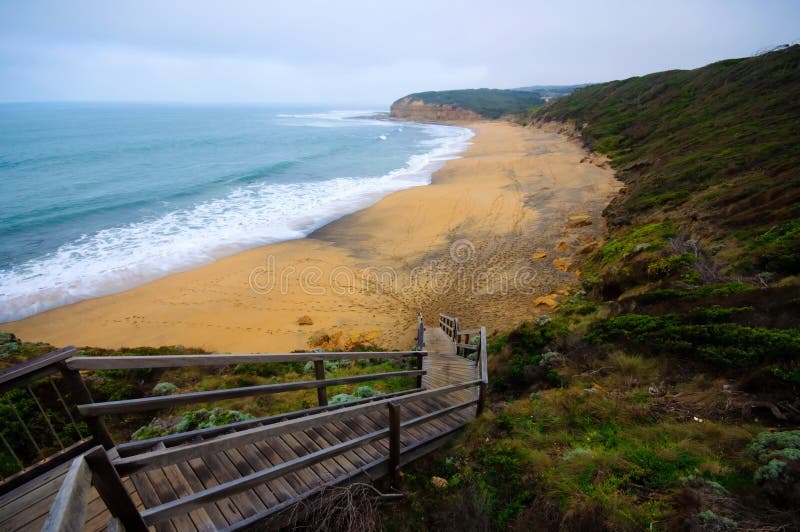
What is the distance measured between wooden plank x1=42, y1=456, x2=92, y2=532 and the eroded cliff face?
379 feet

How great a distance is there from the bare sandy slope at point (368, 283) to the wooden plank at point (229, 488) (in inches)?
320

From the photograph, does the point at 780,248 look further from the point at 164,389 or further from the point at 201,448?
the point at 164,389

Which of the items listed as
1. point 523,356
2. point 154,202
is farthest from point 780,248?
point 154,202

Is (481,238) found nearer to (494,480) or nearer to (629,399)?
(629,399)

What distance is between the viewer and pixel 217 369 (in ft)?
29.5

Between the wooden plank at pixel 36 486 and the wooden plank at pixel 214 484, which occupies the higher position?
the wooden plank at pixel 36 486

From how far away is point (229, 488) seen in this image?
279 centimetres

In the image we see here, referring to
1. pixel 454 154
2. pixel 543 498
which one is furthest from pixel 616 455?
pixel 454 154

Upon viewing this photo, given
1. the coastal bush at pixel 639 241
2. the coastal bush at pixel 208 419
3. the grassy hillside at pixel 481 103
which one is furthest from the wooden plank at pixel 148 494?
the grassy hillside at pixel 481 103

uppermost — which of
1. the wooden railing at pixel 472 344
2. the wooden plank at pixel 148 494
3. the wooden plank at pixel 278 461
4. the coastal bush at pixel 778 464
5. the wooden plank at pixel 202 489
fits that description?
the coastal bush at pixel 778 464

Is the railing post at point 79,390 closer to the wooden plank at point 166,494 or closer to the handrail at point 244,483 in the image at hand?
the wooden plank at point 166,494

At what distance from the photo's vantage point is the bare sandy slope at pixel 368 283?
41.7 feet

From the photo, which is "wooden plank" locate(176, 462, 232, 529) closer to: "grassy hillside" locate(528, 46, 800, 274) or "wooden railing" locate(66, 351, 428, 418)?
"wooden railing" locate(66, 351, 428, 418)

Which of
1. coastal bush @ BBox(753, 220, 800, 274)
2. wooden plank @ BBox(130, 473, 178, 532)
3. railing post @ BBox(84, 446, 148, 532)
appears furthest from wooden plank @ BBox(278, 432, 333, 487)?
coastal bush @ BBox(753, 220, 800, 274)
